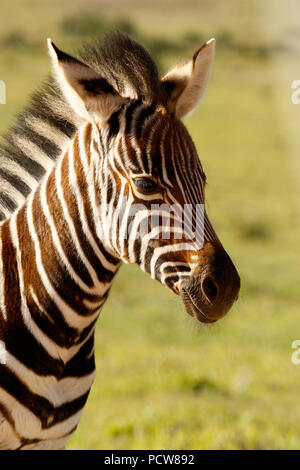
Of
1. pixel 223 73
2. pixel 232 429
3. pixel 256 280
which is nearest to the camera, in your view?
pixel 232 429

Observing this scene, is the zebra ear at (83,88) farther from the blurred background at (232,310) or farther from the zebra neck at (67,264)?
the blurred background at (232,310)

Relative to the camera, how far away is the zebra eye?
9.89 feet

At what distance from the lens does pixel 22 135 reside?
3648 mm

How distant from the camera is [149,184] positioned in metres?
3.02

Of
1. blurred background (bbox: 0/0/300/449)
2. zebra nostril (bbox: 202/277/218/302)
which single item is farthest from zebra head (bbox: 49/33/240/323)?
blurred background (bbox: 0/0/300/449)

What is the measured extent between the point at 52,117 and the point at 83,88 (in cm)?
52

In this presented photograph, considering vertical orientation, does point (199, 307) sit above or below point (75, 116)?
below

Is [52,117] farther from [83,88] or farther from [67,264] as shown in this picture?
[67,264]

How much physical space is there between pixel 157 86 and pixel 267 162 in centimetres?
2369

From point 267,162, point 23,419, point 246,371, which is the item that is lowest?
point 267,162

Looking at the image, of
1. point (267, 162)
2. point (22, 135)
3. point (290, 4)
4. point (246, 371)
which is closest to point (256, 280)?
point (246, 371)

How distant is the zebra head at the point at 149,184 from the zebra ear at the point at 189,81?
0.24 feet

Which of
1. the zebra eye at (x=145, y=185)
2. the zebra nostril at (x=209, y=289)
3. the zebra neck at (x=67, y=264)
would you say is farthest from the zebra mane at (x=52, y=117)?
the zebra nostril at (x=209, y=289)

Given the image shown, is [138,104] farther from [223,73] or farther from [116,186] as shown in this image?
[223,73]
